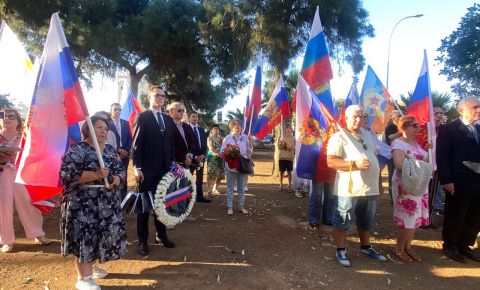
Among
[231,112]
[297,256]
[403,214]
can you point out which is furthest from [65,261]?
[231,112]

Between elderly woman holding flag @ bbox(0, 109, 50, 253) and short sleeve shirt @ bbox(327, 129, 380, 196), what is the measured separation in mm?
3949

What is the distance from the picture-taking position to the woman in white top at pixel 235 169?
6.54 meters

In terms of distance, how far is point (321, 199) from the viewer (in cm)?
576

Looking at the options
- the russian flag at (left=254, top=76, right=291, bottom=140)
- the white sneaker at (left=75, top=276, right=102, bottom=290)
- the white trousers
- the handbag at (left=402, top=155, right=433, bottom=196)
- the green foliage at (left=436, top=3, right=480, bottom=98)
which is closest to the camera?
the white sneaker at (left=75, top=276, right=102, bottom=290)

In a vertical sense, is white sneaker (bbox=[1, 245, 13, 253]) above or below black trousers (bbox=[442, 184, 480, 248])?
below

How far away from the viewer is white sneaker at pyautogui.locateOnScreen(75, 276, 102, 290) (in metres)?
3.43

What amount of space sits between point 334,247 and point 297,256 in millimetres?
674

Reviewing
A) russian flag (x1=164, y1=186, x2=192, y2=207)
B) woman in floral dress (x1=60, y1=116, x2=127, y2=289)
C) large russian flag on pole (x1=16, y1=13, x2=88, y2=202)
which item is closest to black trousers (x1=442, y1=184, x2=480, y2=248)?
russian flag (x1=164, y1=186, x2=192, y2=207)

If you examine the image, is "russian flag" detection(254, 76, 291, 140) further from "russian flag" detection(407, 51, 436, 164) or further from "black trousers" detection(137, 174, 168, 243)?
"black trousers" detection(137, 174, 168, 243)

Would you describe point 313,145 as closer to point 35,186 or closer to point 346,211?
point 346,211

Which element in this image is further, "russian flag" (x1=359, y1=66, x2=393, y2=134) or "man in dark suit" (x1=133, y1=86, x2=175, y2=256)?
"russian flag" (x1=359, y1=66, x2=393, y2=134)

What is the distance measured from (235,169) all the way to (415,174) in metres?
3.07

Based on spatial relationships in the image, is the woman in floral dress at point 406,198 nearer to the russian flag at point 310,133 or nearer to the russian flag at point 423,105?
the russian flag at point 423,105

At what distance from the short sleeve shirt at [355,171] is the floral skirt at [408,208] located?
1.78 feet
